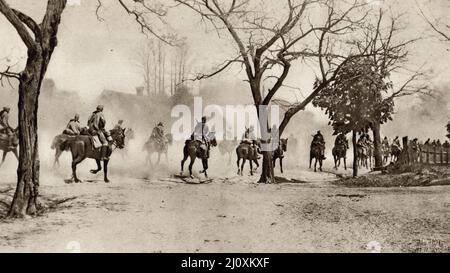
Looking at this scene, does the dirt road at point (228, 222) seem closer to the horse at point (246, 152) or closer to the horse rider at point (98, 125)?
the horse rider at point (98, 125)

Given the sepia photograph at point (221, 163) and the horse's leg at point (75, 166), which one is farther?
the horse's leg at point (75, 166)

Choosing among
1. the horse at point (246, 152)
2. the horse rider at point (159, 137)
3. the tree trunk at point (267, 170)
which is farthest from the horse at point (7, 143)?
the horse at point (246, 152)

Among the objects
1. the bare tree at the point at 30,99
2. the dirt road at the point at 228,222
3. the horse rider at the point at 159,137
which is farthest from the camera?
the horse rider at the point at 159,137

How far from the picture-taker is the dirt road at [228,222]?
941cm

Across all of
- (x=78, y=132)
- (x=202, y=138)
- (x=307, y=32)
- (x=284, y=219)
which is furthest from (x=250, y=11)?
(x=284, y=219)

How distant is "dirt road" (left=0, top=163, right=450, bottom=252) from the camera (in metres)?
9.41

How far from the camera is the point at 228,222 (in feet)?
36.3

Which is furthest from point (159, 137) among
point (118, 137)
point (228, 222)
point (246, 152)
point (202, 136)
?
point (228, 222)

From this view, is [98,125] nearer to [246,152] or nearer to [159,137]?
[159,137]

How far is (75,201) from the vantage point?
12.3 metres

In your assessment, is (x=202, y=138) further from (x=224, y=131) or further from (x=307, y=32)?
(x=224, y=131)

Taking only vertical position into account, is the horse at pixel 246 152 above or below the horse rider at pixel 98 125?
below

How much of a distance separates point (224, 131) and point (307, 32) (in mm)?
11315
